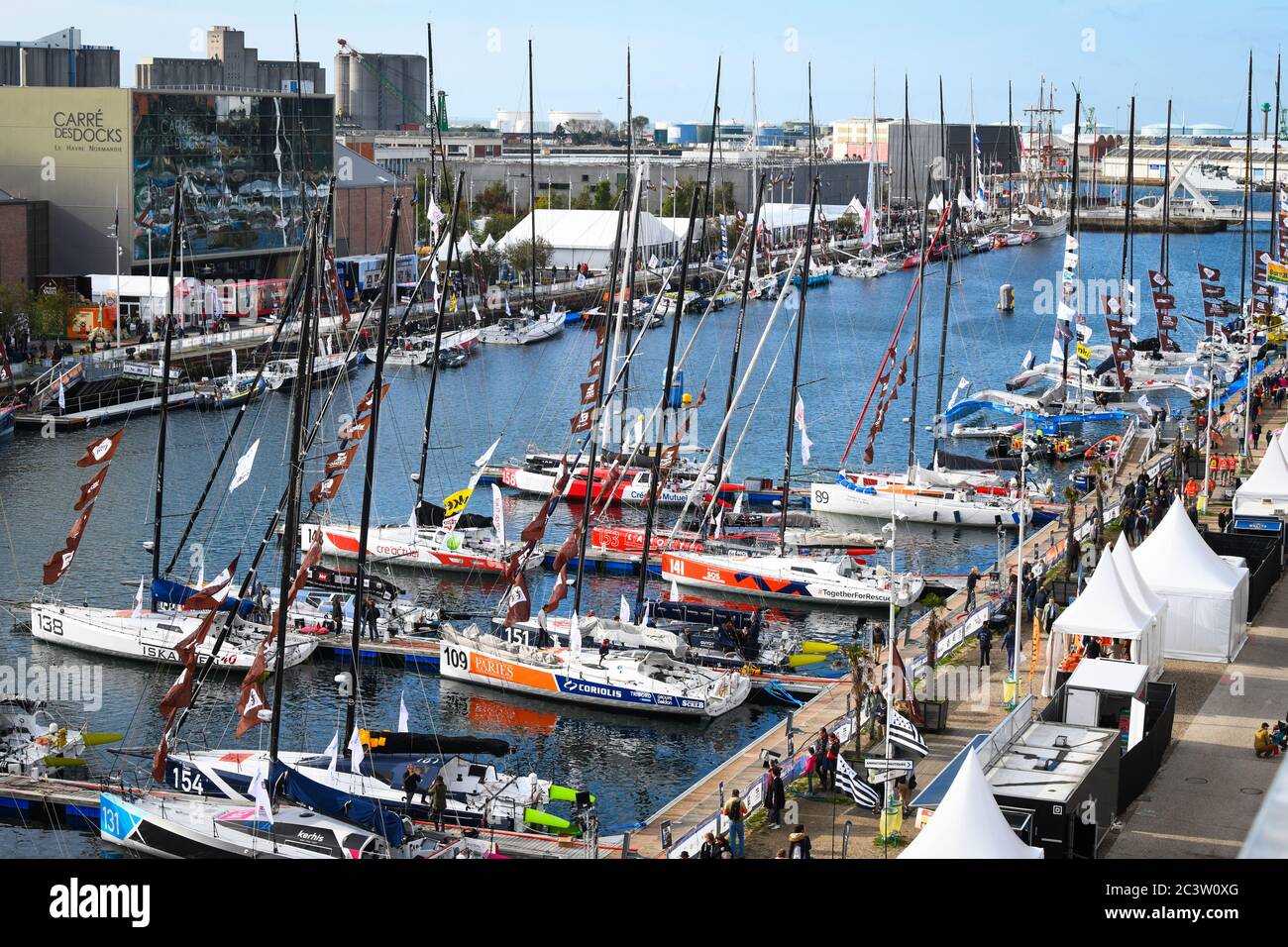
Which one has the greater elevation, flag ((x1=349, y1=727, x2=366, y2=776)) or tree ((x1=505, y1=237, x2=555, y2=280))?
tree ((x1=505, y1=237, x2=555, y2=280))

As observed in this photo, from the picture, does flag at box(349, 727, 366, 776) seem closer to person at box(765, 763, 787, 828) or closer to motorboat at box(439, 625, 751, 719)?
person at box(765, 763, 787, 828)

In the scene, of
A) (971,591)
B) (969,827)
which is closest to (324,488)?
(971,591)

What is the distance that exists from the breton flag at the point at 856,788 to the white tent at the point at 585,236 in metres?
91.6

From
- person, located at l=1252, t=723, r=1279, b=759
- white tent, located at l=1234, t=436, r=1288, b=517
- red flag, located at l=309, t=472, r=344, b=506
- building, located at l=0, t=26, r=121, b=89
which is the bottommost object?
person, located at l=1252, t=723, r=1279, b=759

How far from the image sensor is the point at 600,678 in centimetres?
3659

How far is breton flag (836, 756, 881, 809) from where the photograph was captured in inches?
1048

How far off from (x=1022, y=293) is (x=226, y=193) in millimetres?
60000

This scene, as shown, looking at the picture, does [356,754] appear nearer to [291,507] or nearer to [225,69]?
[291,507]

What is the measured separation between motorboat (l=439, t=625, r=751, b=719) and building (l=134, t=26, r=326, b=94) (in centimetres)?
10988

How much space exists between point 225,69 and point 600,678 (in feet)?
419

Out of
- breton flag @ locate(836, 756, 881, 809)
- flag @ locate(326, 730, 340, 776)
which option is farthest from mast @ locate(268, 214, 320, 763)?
breton flag @ locate(836, 756, 881, 809)

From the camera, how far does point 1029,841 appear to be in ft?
75.5

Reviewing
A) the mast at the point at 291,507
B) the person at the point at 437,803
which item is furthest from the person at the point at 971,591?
the mast at the point at 291,507
